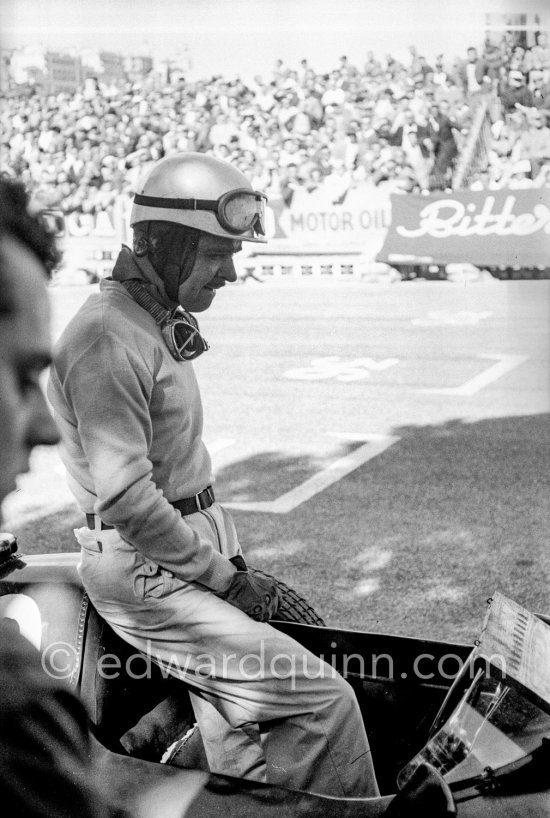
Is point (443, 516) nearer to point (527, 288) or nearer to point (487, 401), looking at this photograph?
point (487, 401)

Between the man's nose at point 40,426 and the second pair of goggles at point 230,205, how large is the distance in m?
1.12

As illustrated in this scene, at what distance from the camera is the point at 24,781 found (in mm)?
1209

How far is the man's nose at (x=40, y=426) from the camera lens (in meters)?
1.15

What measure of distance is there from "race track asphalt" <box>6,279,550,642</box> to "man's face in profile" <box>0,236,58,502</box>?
0.50ft

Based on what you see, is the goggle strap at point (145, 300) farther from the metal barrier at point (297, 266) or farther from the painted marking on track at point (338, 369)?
the metal barrier at point (297, 266)

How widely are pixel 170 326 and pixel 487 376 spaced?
733 cm

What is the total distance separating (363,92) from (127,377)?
17.2 meters

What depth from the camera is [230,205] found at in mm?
2277

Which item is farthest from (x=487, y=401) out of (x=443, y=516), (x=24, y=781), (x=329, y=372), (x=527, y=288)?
(x=24, y=781)

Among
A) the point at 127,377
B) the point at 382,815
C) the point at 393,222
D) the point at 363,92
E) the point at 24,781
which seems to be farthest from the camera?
the point at 363,92

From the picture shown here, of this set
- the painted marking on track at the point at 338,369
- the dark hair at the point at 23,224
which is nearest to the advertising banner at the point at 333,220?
the painted marking on track at the point at 338,369

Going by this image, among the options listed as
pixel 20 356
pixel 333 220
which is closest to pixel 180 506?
pixel 20 356

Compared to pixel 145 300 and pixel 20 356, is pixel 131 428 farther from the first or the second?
pixel 20 356

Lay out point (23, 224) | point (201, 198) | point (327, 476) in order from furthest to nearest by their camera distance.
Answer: point (327, 476), point (201, 198), point (23, 224)
